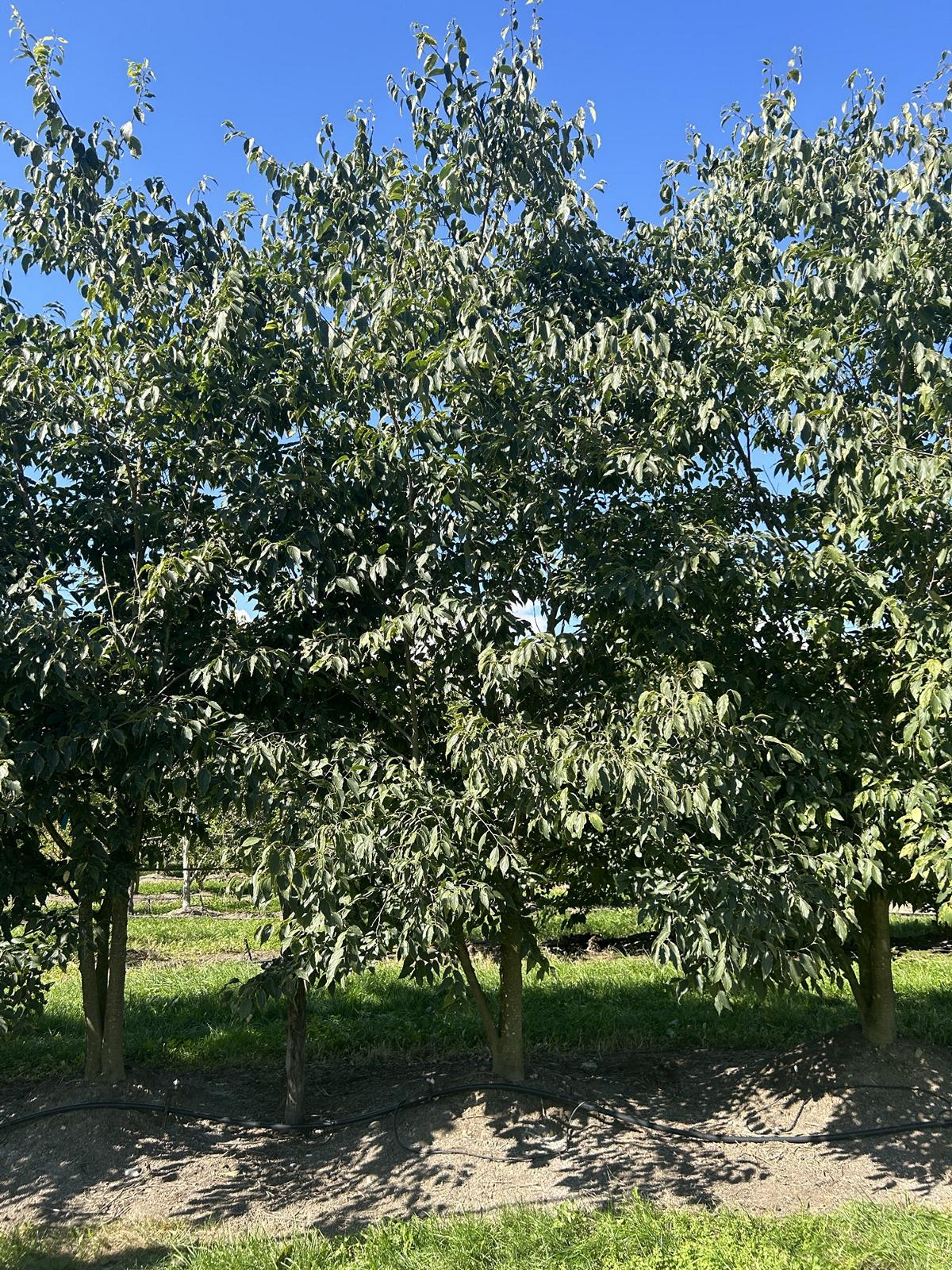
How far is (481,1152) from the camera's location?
5199mm

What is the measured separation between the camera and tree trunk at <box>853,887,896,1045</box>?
6.12m

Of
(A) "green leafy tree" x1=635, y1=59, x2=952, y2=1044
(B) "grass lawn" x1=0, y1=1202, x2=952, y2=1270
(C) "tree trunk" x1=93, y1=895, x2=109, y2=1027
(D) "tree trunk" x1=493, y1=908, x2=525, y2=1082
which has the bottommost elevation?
(B) "grass lawn" x1=0, y1=1202, x2=952, y2=1270

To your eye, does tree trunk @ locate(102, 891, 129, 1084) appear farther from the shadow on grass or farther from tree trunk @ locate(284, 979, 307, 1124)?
tree trunk @ locate(284, 979, 307, 1124)

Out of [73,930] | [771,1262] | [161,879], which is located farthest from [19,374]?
[161,879]

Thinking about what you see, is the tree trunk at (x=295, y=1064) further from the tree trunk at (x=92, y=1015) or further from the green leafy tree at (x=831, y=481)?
the green leafy tree at (x=831, y=481)

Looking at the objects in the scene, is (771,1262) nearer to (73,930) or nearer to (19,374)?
(73,930)

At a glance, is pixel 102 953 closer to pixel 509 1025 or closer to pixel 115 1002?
pixel 115 1002

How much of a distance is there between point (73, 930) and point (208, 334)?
3203 millimetres

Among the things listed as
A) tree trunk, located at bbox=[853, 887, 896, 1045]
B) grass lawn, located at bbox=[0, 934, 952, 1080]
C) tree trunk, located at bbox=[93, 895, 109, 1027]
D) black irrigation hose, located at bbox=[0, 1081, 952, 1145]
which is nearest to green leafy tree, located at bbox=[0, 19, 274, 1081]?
tree trunk, located at bbox=[93, 895, 109, 1027]

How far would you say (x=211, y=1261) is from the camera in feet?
13.6

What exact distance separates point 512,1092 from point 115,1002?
241 centimetres

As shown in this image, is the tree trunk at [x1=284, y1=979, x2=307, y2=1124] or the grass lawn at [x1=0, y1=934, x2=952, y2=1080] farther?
the grass lawn at [x1=0, y1=934, x2=952, y2=1080]

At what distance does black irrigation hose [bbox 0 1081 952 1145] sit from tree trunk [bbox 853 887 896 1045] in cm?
68

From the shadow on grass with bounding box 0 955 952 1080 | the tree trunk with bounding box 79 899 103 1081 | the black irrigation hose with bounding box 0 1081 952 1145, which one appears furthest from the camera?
the shadow on grass with bounding box 0 955 952 1080
